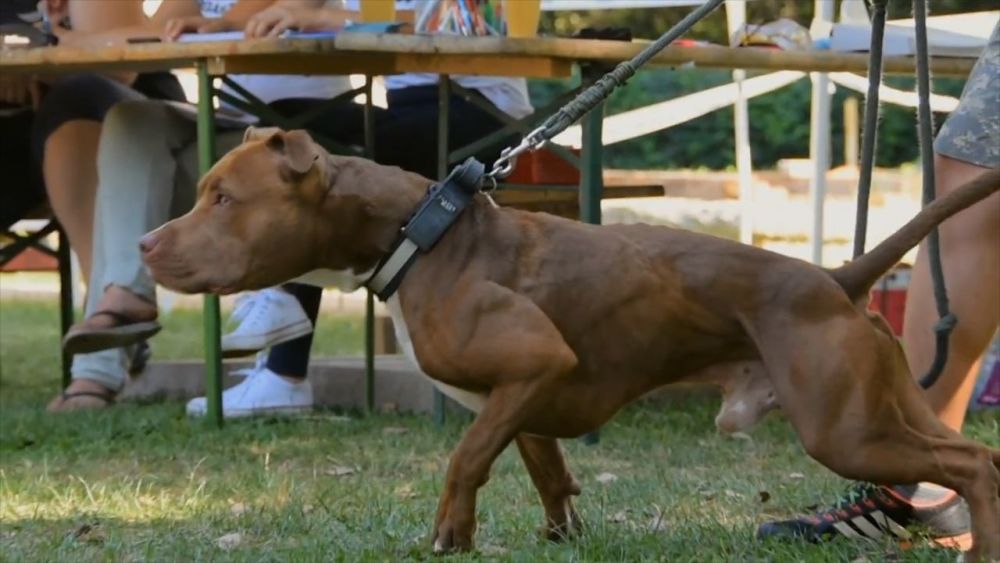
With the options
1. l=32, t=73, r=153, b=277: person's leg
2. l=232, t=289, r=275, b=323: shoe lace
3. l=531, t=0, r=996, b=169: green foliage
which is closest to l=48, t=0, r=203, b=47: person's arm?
l=32, t=73, r=153, b=277: person's leg

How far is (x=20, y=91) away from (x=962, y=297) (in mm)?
4051

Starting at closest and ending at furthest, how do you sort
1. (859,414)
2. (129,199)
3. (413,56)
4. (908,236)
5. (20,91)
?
(859,414) → (908,236) → (413,56) → (129,199) → (20,91)

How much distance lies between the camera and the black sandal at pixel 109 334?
5.63 m

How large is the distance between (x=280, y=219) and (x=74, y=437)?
240cm

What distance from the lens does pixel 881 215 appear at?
1520cm

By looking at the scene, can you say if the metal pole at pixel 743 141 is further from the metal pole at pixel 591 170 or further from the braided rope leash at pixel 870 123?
the braided rope leash at pixel 870 123

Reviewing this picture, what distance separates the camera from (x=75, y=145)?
20.1ft

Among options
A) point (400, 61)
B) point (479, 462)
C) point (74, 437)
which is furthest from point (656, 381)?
point (74, 437)

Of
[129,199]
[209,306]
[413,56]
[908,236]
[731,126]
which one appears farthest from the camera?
[731,126]

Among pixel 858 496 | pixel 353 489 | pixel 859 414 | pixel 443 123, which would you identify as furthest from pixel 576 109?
pixel 443 123

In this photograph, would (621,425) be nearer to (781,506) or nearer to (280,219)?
(781,506)

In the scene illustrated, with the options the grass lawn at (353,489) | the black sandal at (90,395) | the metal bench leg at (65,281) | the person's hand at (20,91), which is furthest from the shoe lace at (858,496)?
the metal bench leg at (65,281)

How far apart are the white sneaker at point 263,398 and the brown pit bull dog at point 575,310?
2566mm

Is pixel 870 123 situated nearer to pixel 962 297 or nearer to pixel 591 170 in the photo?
pixel 962 297
